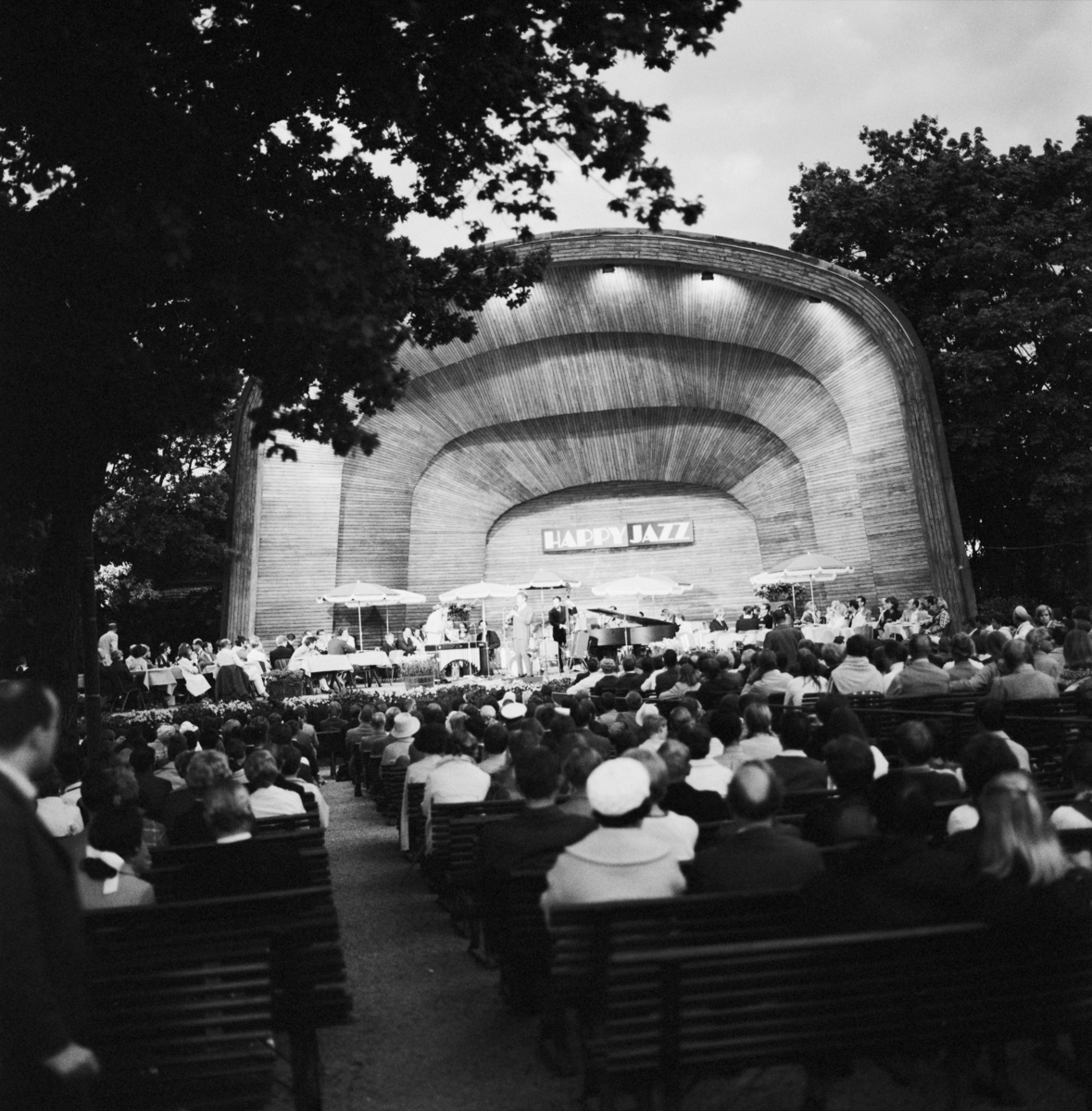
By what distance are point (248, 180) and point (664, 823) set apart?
23.9 feet

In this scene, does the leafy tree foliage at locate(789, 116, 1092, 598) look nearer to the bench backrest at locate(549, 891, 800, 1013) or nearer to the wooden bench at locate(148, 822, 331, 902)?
the wooden bench at locate(148, 822, 331, 902)

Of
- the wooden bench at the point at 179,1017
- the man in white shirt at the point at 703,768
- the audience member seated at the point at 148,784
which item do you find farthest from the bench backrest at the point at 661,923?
the audience member seated at the point at 148,784

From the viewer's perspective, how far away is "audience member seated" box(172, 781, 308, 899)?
4.64 m

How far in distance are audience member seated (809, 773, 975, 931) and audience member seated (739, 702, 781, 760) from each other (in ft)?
9.30

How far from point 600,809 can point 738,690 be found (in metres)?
6.88

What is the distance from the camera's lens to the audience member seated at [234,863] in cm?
464

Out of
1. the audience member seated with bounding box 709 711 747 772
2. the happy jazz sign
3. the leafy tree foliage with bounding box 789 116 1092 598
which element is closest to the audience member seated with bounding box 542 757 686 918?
the audience member seated with bounding box 709 711 747 772

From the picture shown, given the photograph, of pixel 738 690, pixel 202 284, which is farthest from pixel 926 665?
pixel 202 284

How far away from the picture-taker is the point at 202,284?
941cm

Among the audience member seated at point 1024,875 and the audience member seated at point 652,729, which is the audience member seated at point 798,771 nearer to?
the audience member seated at point 652,729

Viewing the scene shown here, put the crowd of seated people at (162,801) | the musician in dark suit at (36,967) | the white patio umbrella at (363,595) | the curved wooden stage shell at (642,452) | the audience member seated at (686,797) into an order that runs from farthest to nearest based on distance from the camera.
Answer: the curved wooden stage shell at (642,452)
the white patio umbrella at (363,595)
the audience member seated at (686,797)
the crowd of seated people at (162,801)
the musician in dark suit at (36,967)

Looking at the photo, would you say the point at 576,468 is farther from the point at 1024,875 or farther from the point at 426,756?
the point at 1024,875

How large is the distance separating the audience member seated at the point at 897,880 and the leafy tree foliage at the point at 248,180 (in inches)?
200

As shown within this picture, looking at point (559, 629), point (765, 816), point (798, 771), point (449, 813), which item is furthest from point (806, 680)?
point (559, 629)
